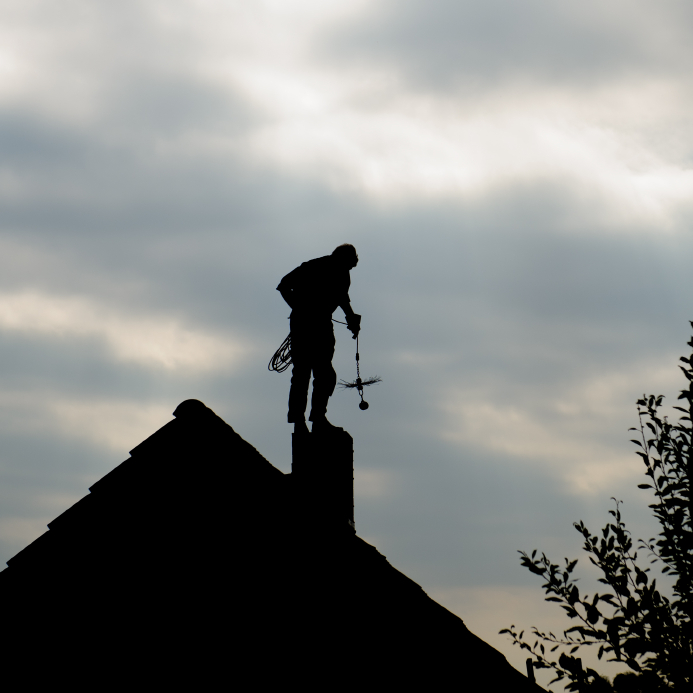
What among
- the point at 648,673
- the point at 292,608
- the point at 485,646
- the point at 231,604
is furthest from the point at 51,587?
the point at 648,673

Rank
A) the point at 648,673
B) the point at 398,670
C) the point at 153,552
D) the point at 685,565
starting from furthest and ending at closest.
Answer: the point at 153,552 < the point at 398,670 < the point at 685,565 < the point at 648,673

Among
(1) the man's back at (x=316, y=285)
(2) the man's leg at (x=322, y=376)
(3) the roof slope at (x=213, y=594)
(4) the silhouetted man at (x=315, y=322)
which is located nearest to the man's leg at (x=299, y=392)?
(4) the silhouetted man at (x=315, y=322)

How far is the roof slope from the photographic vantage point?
559cm

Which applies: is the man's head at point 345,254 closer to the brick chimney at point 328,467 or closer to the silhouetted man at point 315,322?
the silhouetted man at point 315,322

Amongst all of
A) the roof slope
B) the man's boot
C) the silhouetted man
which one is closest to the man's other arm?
the silhouetted man

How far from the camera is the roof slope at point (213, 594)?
5586 millimetres

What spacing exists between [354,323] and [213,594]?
186 inches

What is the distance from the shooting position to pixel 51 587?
228 inches

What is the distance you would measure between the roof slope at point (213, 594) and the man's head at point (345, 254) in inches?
152

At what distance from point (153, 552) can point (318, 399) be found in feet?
12.0

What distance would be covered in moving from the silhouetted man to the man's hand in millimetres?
325

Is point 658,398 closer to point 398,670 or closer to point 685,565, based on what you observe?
point 685,565

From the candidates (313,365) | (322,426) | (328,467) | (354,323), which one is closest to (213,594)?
(328,467)

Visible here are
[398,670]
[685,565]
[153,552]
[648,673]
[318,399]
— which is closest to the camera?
[648,673]
